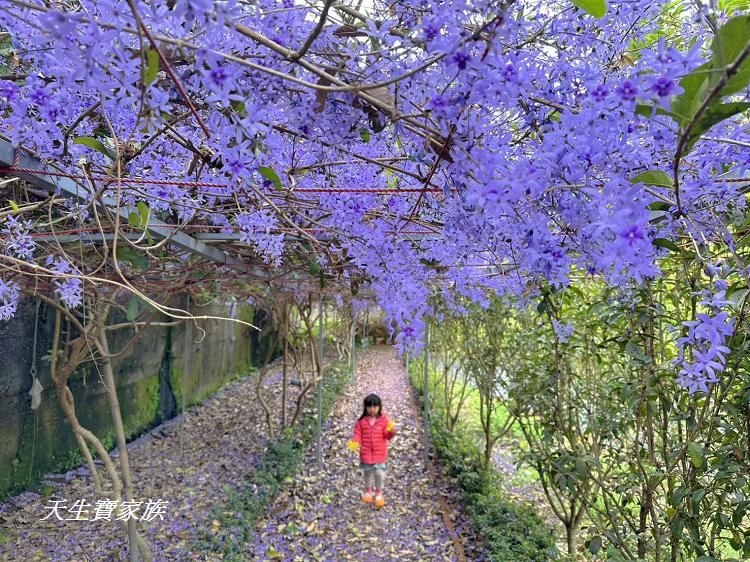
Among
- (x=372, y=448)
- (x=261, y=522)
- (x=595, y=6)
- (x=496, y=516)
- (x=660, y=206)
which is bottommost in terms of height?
(x=261, y=522)

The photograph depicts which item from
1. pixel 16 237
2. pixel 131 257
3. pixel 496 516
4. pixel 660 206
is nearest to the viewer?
pixel 660 206

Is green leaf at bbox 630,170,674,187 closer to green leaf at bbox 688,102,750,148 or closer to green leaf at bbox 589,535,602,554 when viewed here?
green leaf at bbox 688,102,750,148

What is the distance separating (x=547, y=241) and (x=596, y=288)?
2540mm

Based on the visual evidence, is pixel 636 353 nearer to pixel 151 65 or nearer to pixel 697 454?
pixel 697 454

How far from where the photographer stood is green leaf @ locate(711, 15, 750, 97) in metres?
0.56

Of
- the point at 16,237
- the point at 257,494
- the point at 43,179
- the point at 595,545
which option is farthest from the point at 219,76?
the point at 257,494

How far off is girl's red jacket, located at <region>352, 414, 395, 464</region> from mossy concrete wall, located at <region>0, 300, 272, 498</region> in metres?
1.77

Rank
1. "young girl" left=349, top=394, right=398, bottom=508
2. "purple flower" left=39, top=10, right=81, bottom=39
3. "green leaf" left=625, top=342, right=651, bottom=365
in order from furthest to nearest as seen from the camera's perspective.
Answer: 1. "young girl" left=349, top=394, right=398, bottom=508
2. "green leaf" left=625, top=342, right=651, bottom=365
3. "purple flower" left=39, top=10, right=81, bottom=39

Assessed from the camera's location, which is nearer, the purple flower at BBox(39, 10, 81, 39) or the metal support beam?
the purple flower at BBox(39, 10, 81, 39)

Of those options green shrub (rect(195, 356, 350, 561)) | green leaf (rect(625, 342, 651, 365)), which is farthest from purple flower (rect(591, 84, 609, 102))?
green shrub (rect(195, 356, 350, 561))

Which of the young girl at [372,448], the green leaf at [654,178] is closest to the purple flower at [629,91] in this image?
the green leaf at [654,178]

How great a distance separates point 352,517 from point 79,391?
2.58m

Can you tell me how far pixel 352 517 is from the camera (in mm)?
4094

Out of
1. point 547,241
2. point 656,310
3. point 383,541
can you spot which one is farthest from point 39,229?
point 383,541
